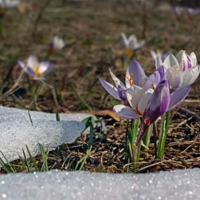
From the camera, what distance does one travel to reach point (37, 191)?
0.96 meters

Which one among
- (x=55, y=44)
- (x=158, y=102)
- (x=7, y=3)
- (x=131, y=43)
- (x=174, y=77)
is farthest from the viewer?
(x=7, y=3)

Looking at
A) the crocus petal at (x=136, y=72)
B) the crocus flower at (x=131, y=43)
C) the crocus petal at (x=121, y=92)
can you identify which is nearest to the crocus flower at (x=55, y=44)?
the crocus flower at (x=131, y=43)

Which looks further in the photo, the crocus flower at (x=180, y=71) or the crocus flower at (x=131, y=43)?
the crocus flower at (x=131, y=43)

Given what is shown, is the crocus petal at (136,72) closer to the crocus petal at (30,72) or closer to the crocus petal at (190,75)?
the crocus petal at (190,75)

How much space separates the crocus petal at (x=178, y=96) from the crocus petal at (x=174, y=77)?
0.09m

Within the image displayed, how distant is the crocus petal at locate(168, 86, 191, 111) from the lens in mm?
1017

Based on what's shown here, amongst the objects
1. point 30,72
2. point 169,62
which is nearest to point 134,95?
point 169,62

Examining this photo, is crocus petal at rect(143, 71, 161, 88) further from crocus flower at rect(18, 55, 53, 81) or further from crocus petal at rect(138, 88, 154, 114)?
crocus flower at rect(18, 55, 53, 81)

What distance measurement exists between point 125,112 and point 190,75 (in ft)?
0.83

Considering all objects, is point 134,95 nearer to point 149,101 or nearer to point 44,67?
point 149,101

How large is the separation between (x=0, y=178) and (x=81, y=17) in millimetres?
4139

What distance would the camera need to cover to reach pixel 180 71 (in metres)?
1.10

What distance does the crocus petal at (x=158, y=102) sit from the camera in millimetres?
982

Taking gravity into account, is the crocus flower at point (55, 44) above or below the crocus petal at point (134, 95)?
below
